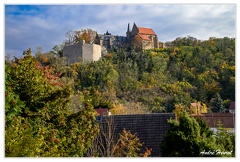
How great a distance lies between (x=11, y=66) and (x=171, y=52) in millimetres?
24106

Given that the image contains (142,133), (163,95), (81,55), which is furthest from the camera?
(81,55)

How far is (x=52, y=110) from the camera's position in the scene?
207 inches

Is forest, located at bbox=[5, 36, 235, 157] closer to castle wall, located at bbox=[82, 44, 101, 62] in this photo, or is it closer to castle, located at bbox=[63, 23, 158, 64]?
castle wall, located at bbox=[82, 44, 101, 62]

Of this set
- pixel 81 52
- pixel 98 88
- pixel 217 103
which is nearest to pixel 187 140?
pixel 217 103

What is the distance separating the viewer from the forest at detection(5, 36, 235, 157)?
4957mm

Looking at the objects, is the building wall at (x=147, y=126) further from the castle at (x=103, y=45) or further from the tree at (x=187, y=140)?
the castle at (x=103, y=45)

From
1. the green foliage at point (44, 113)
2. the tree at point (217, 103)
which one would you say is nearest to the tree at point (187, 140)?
the green foliage at point (44, 113)

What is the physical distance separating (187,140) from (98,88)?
58.8ft

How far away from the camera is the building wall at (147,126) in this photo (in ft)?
21.0

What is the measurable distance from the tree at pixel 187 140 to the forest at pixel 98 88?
126 centimetres

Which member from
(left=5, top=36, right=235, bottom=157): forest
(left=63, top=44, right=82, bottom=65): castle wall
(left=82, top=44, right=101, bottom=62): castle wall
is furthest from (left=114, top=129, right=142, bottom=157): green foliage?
(left=82, top=44, right=101, bottom=62): castle wall

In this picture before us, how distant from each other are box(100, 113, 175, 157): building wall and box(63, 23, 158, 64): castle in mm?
17024

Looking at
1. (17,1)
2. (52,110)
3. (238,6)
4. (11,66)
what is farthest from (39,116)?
(238,6)

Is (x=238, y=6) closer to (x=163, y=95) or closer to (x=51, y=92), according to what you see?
(x=51, y=92)
